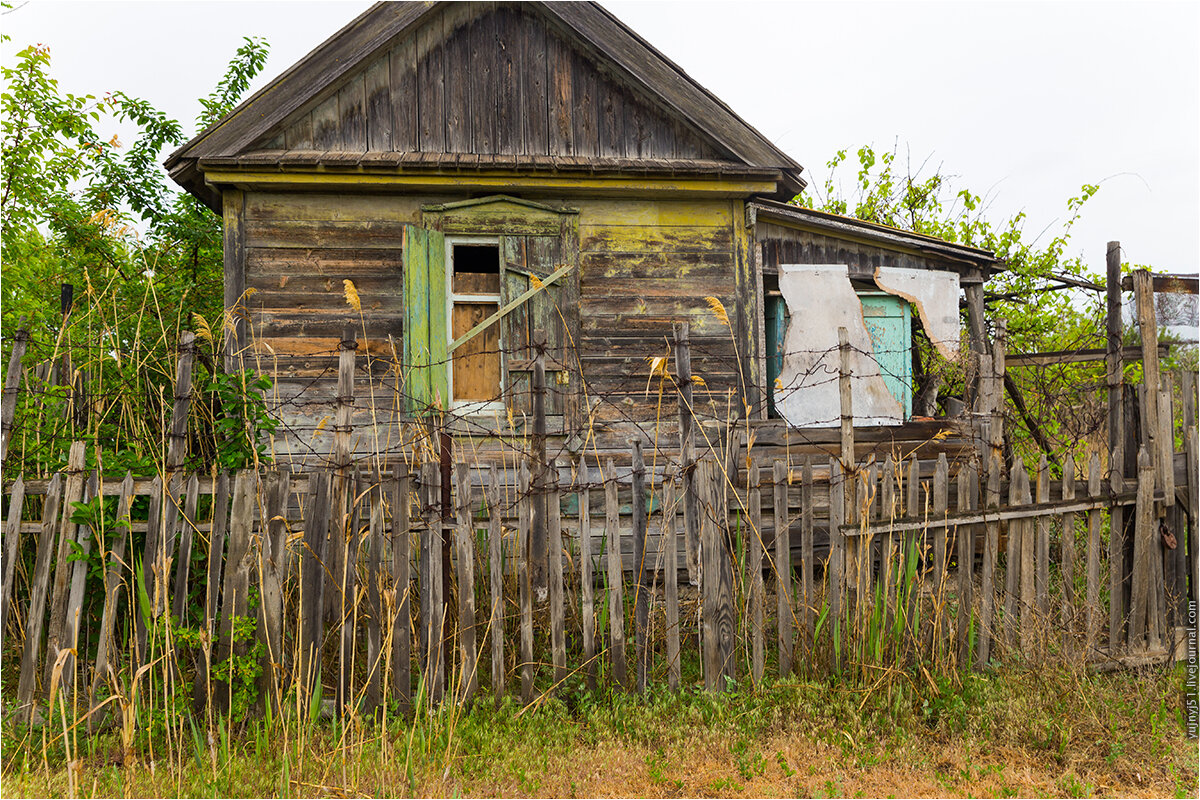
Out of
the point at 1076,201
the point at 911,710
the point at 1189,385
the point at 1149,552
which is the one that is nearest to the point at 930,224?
the point at 1076,201

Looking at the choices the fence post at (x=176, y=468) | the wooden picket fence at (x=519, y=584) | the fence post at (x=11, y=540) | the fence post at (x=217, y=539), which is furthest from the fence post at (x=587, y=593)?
the fence post at (x=11, y=540)

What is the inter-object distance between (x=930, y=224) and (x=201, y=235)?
10571mm

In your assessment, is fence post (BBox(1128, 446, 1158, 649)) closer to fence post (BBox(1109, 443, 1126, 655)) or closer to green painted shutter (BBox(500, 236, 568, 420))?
fence post (BBox(1109, 443, 1126, 655))

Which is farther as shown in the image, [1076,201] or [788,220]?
[1076,201]

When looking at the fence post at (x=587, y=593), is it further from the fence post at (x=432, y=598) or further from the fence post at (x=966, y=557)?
the fence post at (x=966, y=557)

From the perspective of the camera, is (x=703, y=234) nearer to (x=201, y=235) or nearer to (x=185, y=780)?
(x=185, y=780)

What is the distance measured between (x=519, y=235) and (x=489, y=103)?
1236mm

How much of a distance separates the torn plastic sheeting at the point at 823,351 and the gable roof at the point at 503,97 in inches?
38.1

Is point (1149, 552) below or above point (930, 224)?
below

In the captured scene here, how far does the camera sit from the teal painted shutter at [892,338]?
746 cm

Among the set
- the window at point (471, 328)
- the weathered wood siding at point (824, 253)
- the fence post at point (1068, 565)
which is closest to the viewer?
the fence post at point (1068, 565)

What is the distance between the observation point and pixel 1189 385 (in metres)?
5.45

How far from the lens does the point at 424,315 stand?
6656 millimetres

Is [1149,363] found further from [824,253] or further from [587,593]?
[587,593]
